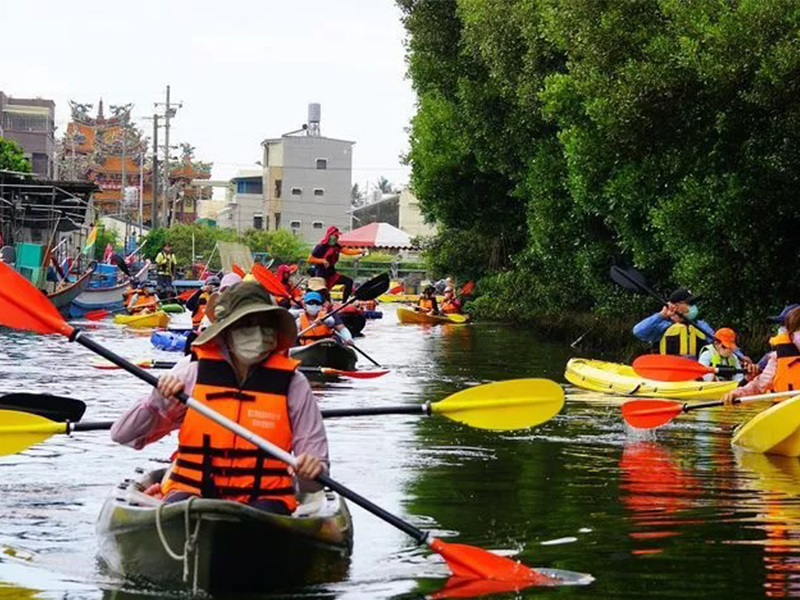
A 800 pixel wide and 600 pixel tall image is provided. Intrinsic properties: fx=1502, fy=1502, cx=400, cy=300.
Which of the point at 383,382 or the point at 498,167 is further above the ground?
the point at 498,167

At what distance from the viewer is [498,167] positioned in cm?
3366

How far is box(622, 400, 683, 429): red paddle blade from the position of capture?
12289mm

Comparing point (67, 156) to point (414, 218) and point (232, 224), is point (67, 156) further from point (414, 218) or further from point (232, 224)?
point (414, 218)

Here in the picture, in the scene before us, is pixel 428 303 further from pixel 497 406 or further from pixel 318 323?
pixel 497 406

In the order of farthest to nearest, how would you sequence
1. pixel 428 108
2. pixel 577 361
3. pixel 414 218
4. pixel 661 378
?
pixel 414 218 → pixel 428 108 → pixel 577 361 → pixel 661 378

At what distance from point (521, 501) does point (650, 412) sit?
261cm

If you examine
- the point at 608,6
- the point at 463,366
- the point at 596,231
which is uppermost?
the point at 608,6

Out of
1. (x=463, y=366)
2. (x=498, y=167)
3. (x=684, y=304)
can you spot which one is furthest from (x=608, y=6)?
(x=498, y=167)

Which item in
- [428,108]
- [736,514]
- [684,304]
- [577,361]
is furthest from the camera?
[428,108]

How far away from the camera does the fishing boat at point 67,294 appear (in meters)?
34.8

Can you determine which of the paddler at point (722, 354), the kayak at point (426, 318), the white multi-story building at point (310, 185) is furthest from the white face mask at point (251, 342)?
the white multi-story building at point (310, 185)

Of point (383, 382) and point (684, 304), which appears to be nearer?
point (684, 304)

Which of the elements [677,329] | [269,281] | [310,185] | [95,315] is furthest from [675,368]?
[310,185]

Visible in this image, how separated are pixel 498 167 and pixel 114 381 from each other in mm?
16231
